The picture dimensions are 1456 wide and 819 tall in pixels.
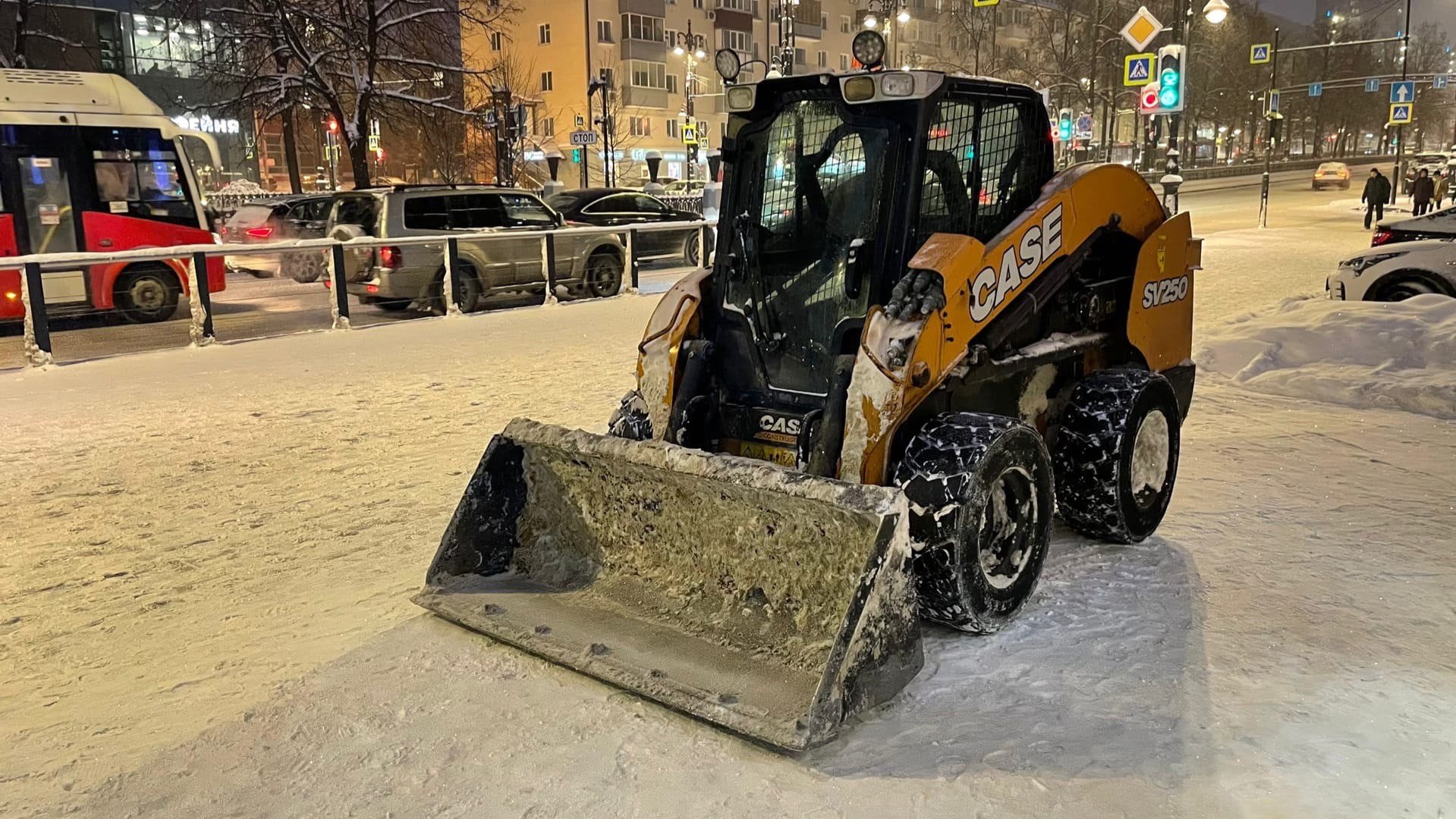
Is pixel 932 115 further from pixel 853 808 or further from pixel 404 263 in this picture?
pixel 404 263

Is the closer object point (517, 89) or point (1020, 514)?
point (1020, 514)

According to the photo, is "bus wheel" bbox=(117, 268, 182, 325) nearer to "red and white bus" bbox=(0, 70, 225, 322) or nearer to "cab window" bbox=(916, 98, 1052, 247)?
"red and white bus" bbox=(0, 70, 225, 322)

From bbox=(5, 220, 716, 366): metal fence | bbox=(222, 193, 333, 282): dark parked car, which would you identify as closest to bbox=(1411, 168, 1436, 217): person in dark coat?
bbox=(5, 220, 716, 366): metal fence

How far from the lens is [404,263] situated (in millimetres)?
14258

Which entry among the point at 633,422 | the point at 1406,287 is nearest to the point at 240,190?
the point at 1406,287

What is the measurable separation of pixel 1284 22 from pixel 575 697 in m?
102

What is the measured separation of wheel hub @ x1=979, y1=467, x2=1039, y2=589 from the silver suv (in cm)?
1116

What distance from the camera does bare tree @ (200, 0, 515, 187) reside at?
2748 centimetres

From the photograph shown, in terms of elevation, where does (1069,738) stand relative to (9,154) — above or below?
below

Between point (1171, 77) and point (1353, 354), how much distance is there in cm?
1072

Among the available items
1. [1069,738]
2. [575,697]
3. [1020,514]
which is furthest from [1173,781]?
[575,697]

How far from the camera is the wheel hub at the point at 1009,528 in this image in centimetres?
446

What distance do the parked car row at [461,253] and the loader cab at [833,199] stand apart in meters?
9.79

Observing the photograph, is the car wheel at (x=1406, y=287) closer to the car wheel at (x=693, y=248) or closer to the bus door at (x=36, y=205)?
the car wheel at (x=693, y=248)
